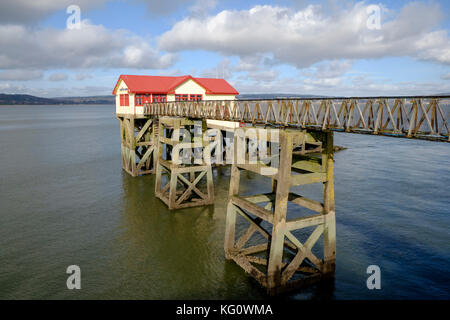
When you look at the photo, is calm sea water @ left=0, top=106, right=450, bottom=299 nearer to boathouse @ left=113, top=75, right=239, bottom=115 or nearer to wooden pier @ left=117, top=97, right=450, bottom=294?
wooden pier @ left=117, top=97, right=450, bottom=294

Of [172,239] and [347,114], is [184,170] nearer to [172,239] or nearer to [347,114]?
[172,239]

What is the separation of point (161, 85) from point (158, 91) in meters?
1.38

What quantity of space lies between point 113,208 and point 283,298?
12.4m

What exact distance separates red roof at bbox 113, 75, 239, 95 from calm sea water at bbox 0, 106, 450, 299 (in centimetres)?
761

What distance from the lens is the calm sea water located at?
1135 cm

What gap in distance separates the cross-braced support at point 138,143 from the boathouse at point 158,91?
45.8 inches

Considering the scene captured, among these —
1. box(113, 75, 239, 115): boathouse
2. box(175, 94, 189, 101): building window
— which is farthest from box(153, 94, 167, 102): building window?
box(175, 94, 189, 101): building window

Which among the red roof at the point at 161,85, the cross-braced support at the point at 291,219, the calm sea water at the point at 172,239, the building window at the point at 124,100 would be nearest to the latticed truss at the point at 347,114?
the cross-braced support at the point at 291,219

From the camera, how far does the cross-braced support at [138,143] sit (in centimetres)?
2584

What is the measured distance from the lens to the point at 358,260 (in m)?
13.0

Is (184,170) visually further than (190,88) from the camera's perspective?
No

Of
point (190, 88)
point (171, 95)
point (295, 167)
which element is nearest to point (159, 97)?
point (171, 95)

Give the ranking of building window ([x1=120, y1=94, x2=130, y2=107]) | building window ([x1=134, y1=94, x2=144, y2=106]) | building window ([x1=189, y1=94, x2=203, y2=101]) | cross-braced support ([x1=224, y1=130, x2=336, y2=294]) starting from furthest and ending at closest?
building window ([x1=189, y1=94, x2=203, y2=101]) < building window ([x1=120, y1=94, x2=130, y2=107]) < building window ([x1=134, y1=94, x2=144, y2=106]) < cross-braced support ([x1=224, y1=130, x2=336, y2=294])

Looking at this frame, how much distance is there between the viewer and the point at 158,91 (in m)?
27.6
